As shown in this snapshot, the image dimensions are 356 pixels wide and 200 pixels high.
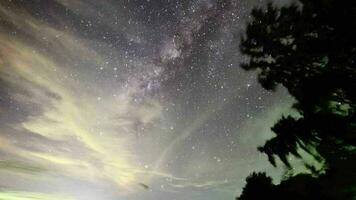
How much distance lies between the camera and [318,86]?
7.43 m

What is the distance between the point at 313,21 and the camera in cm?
752

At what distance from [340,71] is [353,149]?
5.45 feet

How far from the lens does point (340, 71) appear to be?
7.17 m

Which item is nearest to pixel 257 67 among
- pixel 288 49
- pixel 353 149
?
pixel 288 49

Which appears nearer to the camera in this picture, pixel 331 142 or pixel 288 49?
pixel 331 142

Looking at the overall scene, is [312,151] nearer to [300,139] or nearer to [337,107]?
[300,139]

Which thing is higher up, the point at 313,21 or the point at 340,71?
the point at 313,21

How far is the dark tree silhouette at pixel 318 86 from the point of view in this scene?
269 inches

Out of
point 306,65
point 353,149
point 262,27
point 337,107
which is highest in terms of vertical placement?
point 262,27

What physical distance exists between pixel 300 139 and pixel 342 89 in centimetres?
140

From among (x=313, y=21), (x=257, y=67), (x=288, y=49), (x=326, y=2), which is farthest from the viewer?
(x=257, y=67)

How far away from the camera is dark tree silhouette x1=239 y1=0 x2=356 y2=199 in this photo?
6.84m

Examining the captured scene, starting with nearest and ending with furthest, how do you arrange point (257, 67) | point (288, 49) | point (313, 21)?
point (313, 21)
point (288, 49)
point (257, 67)

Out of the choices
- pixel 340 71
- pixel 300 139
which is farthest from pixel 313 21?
pixel 300 139
